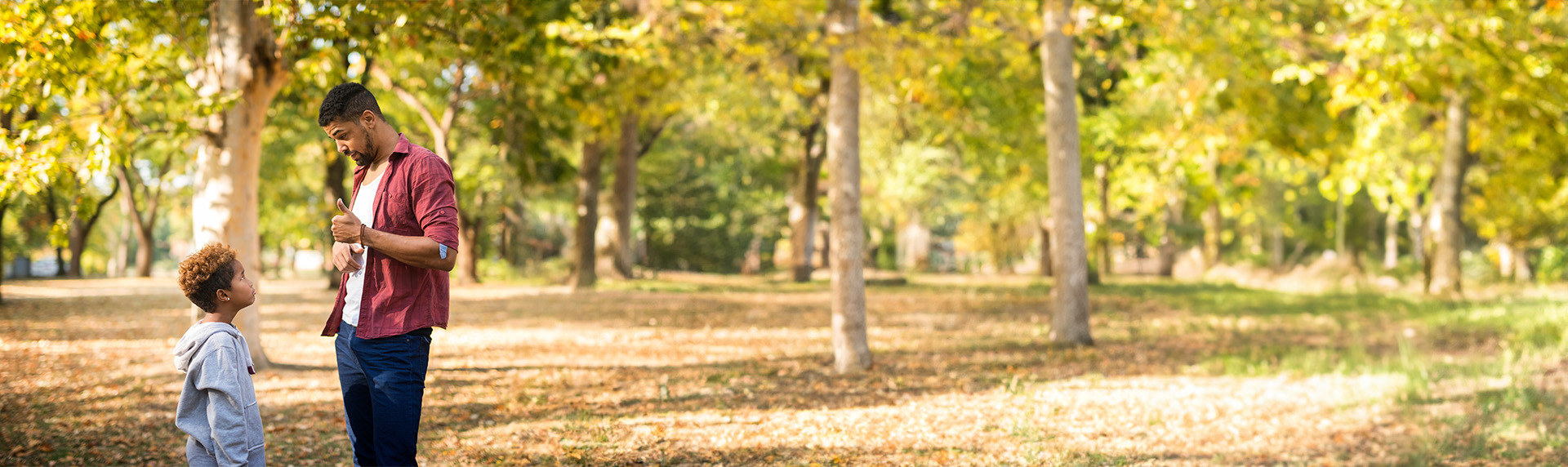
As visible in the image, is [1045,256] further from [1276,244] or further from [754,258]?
[1276,244]

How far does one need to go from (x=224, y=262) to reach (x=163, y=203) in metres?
38.5

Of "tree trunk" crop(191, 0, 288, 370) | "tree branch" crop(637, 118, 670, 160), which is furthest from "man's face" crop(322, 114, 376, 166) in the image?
"tree branch" crop(637, 118, 670, 160)

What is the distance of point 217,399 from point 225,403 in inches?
1.0

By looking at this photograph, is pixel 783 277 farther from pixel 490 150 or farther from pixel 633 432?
pixel 633 432

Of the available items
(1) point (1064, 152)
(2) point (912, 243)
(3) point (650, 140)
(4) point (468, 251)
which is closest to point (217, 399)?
(1) point (1064, 152)

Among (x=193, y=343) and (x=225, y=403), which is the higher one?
(x=193, y=343)

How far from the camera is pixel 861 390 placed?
8.45 metres

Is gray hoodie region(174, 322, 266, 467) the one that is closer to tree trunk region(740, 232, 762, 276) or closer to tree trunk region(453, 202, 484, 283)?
tree trunk region(453, 202, 484, 283)

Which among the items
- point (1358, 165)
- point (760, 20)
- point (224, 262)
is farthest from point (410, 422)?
point (1358, 165)

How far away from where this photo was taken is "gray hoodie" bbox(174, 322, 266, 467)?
131 inches

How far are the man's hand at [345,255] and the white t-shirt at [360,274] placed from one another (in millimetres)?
26

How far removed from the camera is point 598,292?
65.5ft

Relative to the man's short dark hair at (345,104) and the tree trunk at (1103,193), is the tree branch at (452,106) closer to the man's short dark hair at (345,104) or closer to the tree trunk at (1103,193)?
the tree trunk at (1103,193)

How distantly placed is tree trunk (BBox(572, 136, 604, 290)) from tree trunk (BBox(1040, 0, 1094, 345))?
1158 centimetres
